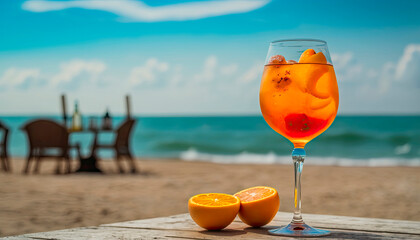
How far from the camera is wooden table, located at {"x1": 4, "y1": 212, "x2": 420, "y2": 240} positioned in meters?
1.39

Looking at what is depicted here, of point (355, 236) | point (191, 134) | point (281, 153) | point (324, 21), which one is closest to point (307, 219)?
point (355, 236)

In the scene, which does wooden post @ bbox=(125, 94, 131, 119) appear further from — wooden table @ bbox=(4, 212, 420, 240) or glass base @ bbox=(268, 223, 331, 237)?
glass base @ bbox=(268, 223, 331, 237)

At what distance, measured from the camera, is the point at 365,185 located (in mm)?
9430

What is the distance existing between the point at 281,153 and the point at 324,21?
2339 cm

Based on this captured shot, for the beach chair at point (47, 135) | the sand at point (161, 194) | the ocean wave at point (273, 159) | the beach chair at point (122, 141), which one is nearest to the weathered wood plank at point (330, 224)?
the sand at point (161, 194)

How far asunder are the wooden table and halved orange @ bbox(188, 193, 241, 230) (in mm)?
24

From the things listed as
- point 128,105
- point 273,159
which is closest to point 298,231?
point 128,105

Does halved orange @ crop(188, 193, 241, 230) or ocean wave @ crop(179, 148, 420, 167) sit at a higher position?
halved orange @ crop(188, 193, 241, 230)

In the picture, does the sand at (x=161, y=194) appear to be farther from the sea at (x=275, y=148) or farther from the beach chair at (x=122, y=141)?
the sea at (x=275, y=148)

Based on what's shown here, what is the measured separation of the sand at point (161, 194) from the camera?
19.5 feet

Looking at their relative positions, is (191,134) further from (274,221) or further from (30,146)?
(274,221)

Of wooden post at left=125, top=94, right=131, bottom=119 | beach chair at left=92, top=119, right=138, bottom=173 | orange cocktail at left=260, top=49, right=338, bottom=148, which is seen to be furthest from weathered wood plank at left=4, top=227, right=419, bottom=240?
wooden post at left=125, top=94, right=131, bottom=119

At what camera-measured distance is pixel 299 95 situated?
1.42m

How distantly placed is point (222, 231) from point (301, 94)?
0.46 metres
